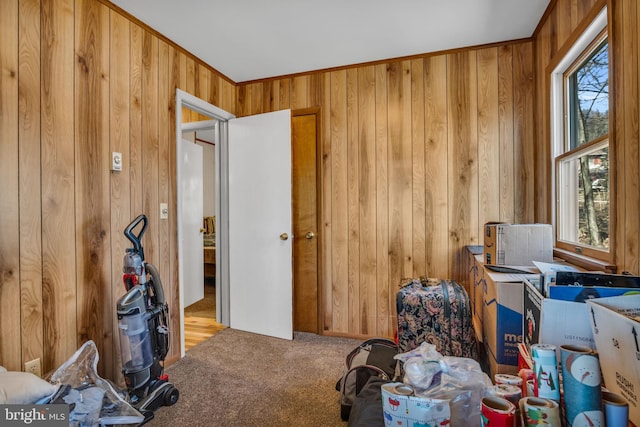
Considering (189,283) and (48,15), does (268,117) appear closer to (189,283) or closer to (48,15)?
(48,15)

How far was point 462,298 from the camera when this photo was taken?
6.89 feet

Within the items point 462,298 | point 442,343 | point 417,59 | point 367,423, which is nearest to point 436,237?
point 462,298

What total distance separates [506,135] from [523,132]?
128 millimetres

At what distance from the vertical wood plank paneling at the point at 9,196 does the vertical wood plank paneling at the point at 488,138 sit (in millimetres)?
3119

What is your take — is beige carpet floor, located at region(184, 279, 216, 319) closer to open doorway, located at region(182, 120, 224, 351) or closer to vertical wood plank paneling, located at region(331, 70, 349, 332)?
open doorway, located at region(182, 120, 224, 351)

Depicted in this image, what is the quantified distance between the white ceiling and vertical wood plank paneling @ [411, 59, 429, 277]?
26 centimetres

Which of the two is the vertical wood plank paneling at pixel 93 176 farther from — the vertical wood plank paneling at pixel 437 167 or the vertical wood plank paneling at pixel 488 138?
the vertical wood plank paneling at pixel 488 138

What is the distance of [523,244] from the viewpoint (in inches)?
73.5

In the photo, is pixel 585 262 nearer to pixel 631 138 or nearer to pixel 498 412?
pixel 631 138

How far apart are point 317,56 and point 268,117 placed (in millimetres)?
707

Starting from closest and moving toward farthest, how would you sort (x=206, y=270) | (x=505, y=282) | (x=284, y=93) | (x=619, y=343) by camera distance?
(x=619, y=343) → (x=505, y=282) → (x=284, y=93) → (x=206, y=270)

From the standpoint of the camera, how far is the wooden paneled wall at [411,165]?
279 cm

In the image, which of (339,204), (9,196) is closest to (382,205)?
Result: (339,204)

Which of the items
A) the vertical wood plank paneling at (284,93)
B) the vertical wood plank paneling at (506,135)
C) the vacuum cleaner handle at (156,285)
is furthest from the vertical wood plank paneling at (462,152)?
the vacuum cleaner handle at (156,285)
